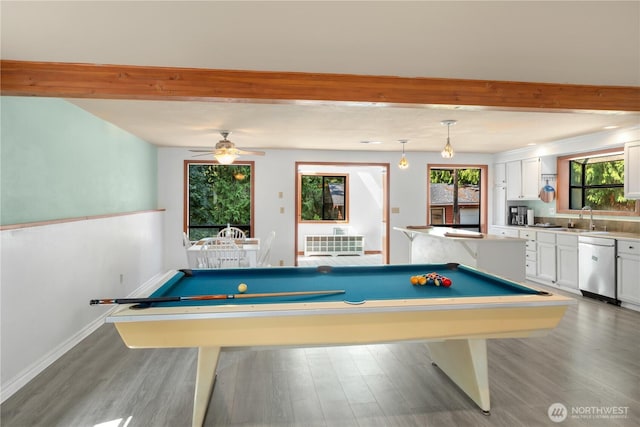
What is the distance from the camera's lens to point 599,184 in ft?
18.6

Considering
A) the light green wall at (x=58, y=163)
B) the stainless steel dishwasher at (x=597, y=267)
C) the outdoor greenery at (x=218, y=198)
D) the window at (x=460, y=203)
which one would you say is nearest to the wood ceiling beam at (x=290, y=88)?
the light green wall at (x=58, y=163)

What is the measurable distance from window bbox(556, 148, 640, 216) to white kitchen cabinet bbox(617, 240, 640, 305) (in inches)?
36.9

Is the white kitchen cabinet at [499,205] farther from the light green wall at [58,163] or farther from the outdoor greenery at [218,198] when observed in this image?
the light green wall at [58,163]

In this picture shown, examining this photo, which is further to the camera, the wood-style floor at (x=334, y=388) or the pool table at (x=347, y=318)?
the wood-style floor at (x=334, y=388)

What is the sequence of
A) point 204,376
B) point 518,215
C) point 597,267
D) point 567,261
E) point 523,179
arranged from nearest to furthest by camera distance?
point 204,376 < point 597,267 < point 567,261 < point 523,179 < point 518,215

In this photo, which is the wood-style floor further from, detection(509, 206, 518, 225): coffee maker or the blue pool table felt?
detection(509, 206, 518, 225): coffee maker

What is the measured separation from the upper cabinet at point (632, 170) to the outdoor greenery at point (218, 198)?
576cm

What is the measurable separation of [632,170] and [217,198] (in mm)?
6360

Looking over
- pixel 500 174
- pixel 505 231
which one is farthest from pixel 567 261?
pixel 500 174

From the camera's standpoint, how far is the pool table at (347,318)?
1869 mm

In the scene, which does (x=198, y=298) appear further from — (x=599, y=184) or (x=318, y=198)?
(x=318, y=198)

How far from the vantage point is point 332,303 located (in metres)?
2.00

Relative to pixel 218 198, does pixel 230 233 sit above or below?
below

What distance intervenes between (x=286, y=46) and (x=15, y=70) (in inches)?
74.5
